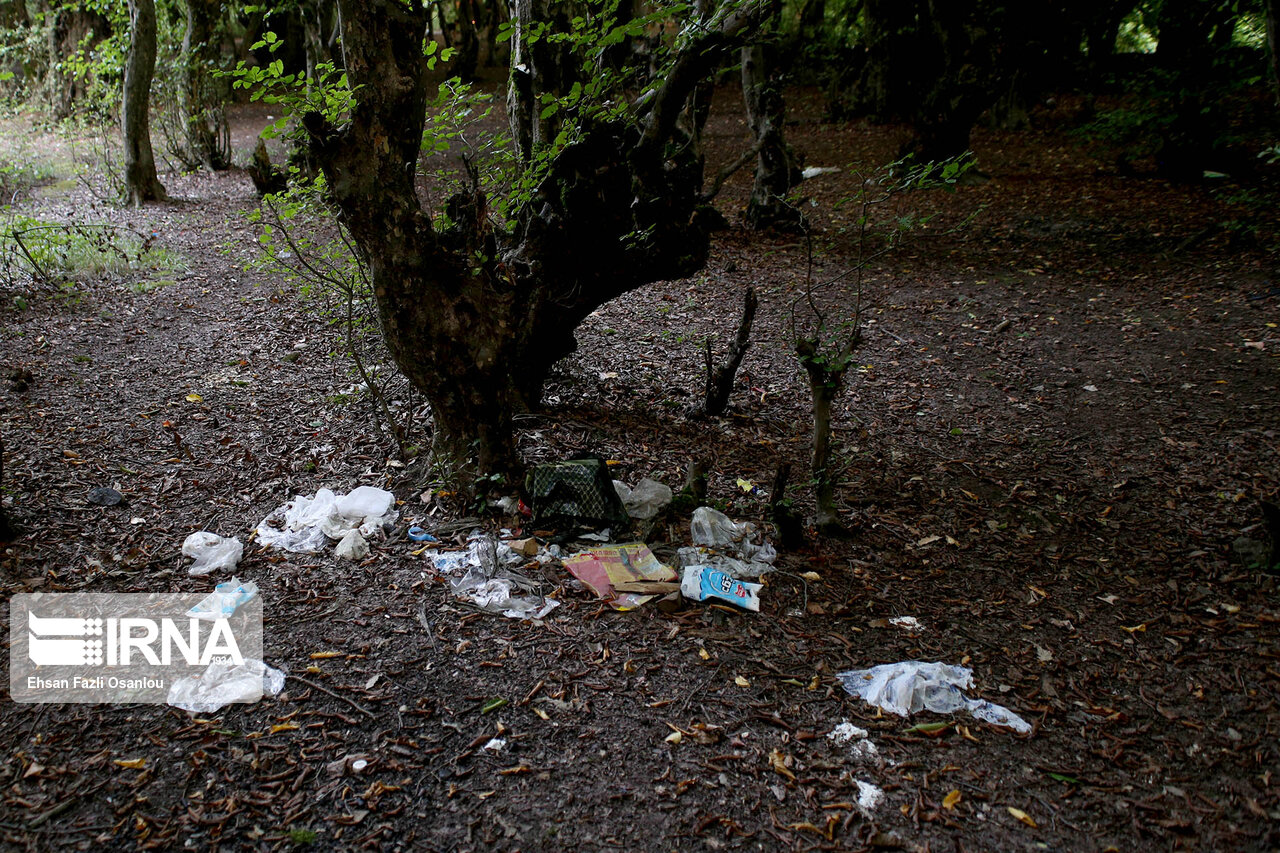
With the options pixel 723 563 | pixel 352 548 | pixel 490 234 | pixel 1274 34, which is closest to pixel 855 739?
pixel 723 563

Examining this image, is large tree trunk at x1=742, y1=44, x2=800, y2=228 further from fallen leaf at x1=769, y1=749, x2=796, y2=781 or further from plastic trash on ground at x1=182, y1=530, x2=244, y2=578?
fallen leaf at x1=769, y1=749, x2=796, y2=781

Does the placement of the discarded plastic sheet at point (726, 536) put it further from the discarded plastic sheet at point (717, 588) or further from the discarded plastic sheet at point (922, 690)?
the discarded plastic sheet at point (922, 690)

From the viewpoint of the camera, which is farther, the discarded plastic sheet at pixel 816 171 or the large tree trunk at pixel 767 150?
the discarded plastic sheet at pixel 816 171

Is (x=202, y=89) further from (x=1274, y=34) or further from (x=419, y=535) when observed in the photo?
(x=1274, y=34)

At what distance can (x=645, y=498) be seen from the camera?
4.00 metres

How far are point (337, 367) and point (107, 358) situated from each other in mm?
1779

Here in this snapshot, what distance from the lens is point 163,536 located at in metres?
3.71

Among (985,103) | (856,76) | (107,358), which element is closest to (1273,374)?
(985,103)

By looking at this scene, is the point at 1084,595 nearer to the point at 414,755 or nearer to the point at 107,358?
the point at 414,755

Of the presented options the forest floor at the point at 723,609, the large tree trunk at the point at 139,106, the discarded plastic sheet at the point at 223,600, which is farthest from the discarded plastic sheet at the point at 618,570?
the large tree trunk at the point at 139,106

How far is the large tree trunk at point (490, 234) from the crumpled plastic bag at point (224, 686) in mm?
1476

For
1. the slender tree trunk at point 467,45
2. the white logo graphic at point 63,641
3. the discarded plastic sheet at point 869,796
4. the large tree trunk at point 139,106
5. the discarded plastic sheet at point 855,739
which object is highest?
the slender tree trunk at point 467,45

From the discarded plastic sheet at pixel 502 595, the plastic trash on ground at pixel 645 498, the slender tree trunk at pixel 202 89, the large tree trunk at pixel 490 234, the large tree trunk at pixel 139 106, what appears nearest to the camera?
the discarded plastic sheet at pixel 502 595

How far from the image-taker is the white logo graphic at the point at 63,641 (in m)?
2.88
